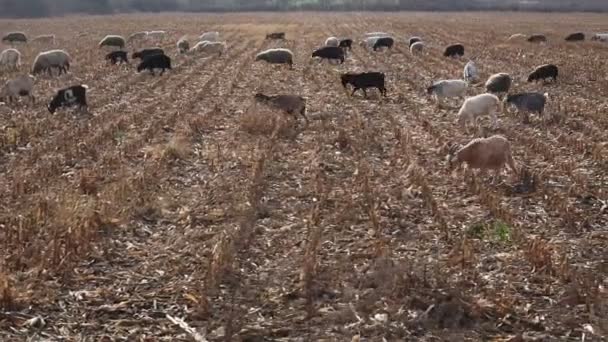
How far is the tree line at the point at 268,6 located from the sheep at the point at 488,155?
3014 inches

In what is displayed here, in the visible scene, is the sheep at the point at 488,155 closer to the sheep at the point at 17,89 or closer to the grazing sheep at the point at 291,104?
the grazing sheep at the point at 291,104

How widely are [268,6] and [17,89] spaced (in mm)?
89974

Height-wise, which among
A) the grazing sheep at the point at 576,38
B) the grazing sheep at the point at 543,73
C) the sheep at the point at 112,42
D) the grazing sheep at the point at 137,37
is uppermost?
the grazing sheep at the point at 543,73

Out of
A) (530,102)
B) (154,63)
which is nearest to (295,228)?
(530,102)

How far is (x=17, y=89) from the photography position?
56.4ft

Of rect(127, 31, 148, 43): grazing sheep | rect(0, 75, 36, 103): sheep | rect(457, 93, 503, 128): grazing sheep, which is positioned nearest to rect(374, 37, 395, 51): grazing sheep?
rect(127, 31, 148, 43): grazing sheep

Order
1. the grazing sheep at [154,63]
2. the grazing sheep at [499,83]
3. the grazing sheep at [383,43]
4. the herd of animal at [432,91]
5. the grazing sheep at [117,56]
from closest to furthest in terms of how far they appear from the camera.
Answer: the herd of animal at [432,91] → the grazing sheep at [499,83] → the grazing sheep at [154,63] → the grazing sheep at [117,56] → the grazing sheep at [383,43]

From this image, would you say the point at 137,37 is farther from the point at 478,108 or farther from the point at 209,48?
the point at 478,108

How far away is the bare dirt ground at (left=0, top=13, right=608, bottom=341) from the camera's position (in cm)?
610

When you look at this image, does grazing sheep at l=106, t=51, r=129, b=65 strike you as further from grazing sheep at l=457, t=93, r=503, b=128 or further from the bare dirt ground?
grazing sheep at l=457, t=93, r=503, b=128

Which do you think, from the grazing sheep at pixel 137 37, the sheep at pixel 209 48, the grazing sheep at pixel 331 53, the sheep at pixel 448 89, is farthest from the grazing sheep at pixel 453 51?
the grazing sheep at pixel 137 37

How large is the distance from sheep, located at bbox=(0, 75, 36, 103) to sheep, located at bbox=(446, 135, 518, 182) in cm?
1179

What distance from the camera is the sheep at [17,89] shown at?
17.1 m

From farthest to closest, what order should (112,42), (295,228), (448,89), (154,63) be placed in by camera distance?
1. (112,42)
2. (154,63)
3. (448,89)
4. (295,228)
